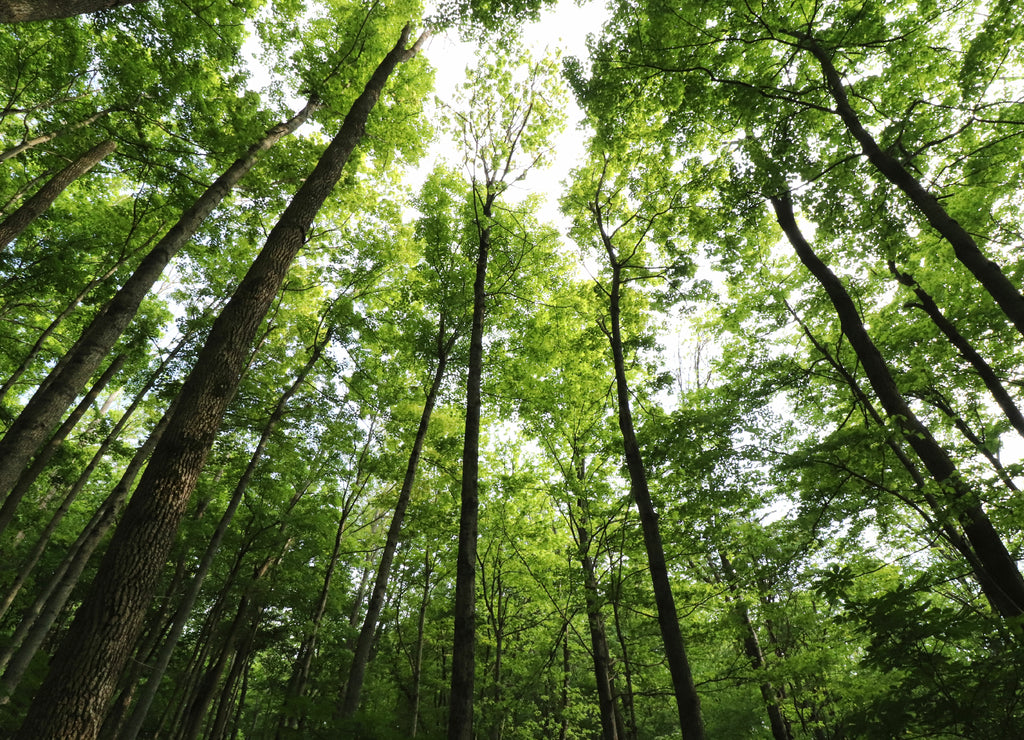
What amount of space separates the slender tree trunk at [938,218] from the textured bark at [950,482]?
155 centimetres

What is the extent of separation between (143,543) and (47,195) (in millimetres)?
9696

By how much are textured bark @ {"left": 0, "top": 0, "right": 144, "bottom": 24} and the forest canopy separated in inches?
1.1

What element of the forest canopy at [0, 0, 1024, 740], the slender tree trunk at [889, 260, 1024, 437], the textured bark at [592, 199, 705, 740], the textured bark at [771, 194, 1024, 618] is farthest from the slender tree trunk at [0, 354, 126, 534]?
the slender tree trunk at [889, 260, 1024, 437]

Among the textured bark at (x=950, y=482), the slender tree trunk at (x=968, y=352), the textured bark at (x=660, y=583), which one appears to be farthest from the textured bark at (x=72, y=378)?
the slender tree trunk at (x=968, y=352)

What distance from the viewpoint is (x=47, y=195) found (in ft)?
28.1

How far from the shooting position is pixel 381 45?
10.1 metres

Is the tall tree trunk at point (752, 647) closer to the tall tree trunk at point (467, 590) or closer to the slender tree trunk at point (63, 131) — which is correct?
the tall tree trunk at point (467, 590)

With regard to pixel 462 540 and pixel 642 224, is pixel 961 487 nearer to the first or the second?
pixel 462 540

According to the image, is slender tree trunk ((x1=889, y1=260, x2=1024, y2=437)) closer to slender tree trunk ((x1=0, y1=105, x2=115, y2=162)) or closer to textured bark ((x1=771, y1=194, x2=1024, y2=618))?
textured bark ((x1=771, y1=194, x2=1024, y2=618))

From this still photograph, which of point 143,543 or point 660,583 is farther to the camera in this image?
point 660,583

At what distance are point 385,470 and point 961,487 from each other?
10.9 meters

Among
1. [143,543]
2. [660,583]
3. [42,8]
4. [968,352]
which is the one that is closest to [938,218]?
[968,352]

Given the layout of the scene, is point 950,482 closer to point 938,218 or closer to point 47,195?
point 938,218

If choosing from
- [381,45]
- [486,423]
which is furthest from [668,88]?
[486,423]
